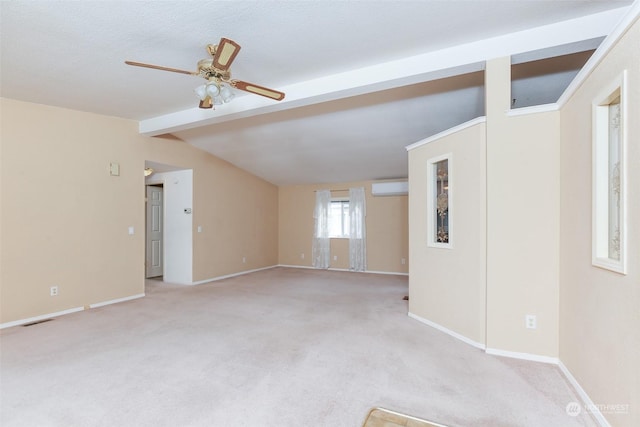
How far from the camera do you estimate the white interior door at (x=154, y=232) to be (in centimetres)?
622

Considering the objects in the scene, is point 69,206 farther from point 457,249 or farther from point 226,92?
point 457,249

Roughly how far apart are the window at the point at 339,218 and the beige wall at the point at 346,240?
0.16 metres

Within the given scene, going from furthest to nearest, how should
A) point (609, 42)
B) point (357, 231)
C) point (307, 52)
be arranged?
point (357, 231), point (307, 52), point (609, 42)

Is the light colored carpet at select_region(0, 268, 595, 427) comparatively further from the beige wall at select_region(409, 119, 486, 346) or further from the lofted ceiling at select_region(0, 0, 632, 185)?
the lofted ceiling at select_region(0, 0, 632, 185)

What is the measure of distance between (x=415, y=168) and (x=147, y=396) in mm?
3334

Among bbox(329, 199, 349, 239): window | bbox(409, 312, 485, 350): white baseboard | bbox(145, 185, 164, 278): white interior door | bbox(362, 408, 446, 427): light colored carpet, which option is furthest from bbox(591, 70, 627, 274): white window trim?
bbox(145, 185, 164, 278): white interior door

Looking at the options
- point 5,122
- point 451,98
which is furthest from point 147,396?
point 451,98

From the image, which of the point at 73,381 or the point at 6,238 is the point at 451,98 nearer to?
the point at 73,381

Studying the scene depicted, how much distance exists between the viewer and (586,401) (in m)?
1.88

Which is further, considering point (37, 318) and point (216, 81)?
point (37, 318)

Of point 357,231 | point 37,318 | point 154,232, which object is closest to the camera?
point 37,318

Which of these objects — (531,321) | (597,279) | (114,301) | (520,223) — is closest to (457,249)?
(520,223)

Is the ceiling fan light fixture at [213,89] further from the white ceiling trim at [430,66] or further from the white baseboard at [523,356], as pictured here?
the white baseboard at [523,356]

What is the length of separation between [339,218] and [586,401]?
19.4ft
